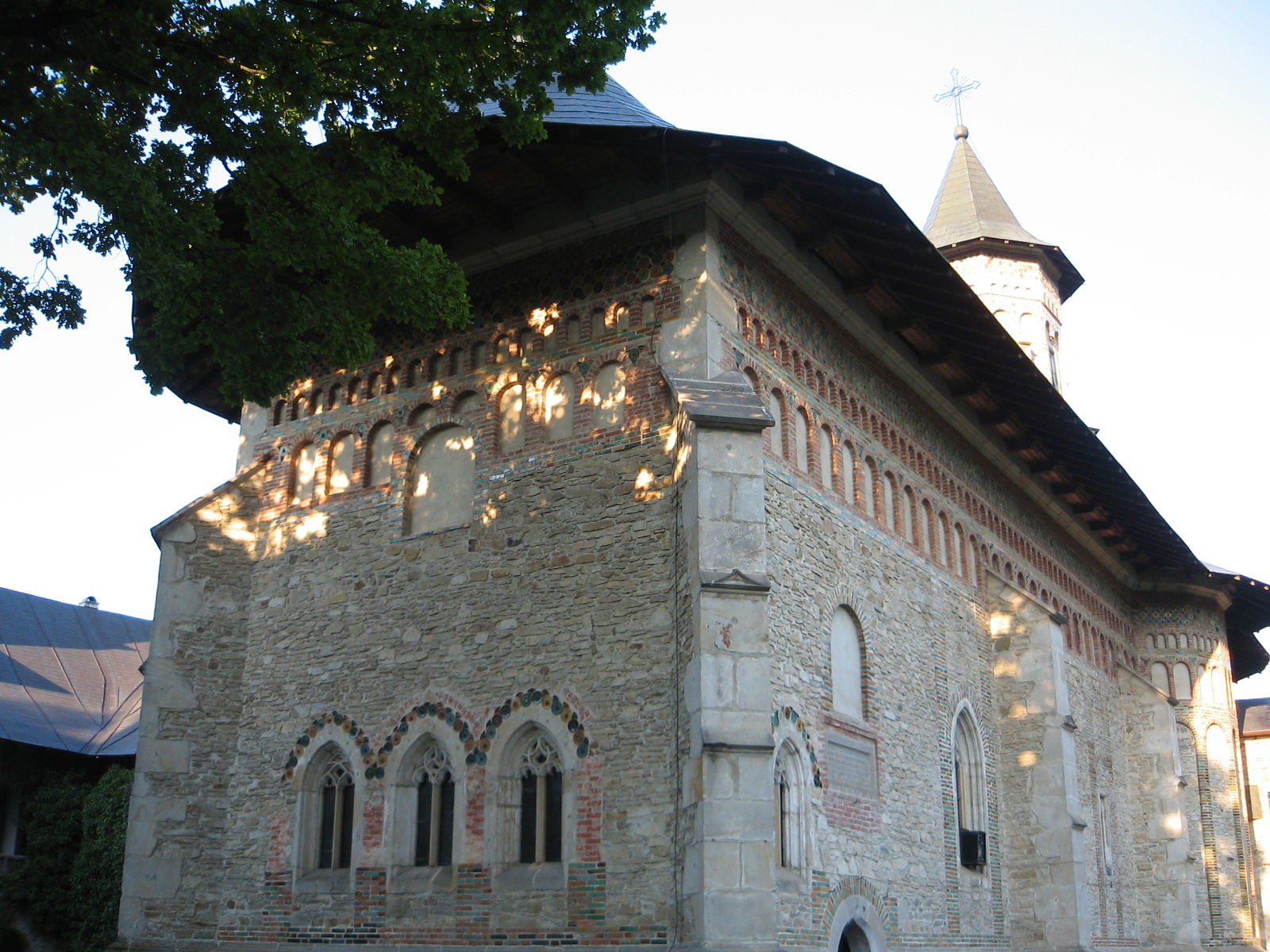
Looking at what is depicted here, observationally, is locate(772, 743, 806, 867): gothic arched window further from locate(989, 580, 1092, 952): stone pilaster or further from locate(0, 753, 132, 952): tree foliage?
locate(0, 753, 132, 952): tree foliage

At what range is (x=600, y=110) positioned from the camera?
35.6 ft

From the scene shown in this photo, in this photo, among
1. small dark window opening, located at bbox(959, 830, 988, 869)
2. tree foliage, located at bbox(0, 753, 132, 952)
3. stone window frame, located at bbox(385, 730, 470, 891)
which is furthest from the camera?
tree foliage, located at bbox(0, 753, 132, 952)

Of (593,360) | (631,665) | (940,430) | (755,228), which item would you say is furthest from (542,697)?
(940,430)

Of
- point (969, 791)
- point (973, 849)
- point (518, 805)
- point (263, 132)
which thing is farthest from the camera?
point (969, 791)

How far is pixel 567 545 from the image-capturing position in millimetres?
10648

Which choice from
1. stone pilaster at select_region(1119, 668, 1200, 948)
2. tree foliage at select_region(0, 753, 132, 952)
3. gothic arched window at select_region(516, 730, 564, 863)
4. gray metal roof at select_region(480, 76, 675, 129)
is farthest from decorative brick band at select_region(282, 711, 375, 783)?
stone pilaster at select_region(1119, 668, 1200, 948)

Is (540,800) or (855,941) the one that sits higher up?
(540,800)

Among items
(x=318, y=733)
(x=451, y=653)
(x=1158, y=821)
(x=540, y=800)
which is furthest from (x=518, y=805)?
(x=1158, y=821)

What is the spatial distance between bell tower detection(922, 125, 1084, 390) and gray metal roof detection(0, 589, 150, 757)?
17427 millimetres

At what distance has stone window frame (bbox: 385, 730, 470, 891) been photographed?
1046 cm

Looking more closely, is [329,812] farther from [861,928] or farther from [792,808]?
[861,928]

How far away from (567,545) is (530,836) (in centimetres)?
237

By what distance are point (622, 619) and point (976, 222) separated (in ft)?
61.4

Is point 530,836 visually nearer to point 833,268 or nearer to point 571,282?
point 571,282
